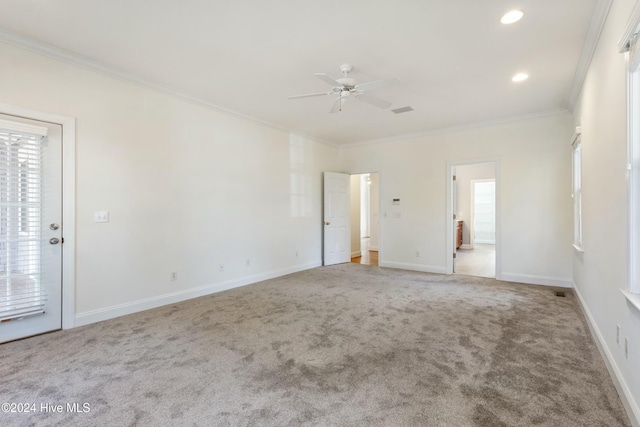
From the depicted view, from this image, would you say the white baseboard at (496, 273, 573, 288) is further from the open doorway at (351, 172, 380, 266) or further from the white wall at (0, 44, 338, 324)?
the white wall at (0, 44, 338, 324)

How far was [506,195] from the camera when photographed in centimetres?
508

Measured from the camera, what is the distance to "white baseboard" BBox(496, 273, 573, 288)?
4.66m

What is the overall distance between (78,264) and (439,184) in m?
5.49

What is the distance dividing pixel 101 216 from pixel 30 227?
0.57 meters

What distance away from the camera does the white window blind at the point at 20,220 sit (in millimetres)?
2684

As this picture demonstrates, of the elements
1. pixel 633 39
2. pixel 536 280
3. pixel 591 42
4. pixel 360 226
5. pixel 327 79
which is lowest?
pixel 536 280

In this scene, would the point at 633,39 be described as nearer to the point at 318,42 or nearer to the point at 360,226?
the point at 318,42

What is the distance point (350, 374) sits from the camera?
86.6 inches

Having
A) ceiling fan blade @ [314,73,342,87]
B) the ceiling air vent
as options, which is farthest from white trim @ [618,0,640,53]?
the ceiling air vent

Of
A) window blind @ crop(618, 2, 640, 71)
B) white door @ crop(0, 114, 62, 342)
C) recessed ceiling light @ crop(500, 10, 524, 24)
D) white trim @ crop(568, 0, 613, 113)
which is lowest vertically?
white door @ crop(0, 114, 62, 342)

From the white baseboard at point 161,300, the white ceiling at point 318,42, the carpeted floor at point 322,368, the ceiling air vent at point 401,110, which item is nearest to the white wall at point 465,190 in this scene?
the white ceiling at point 318,42

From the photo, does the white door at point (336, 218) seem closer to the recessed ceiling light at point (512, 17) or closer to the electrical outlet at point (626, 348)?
the recessed ceiling light at point (512, 17)

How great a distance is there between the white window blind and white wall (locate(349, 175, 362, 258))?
20.1 ft

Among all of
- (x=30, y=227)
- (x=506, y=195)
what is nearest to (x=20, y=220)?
(x=30, y=227)
